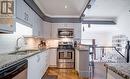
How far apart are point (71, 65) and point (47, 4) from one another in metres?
2.96

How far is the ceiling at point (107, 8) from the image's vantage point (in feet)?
24.5

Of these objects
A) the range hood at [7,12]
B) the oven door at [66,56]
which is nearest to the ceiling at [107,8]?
the oven door at [66,56]

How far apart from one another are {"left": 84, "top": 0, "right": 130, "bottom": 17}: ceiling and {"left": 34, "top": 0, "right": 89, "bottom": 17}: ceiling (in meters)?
0.61

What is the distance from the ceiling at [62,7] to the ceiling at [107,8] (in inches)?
24.2

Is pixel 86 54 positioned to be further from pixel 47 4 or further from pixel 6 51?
pixel 6 51

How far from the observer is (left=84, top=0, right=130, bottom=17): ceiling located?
7455 millimetres

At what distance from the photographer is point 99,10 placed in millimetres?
8422

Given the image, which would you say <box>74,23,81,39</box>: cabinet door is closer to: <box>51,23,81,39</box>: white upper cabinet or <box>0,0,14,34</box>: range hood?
<box>51,23,81,39</box>: white upper cabinet

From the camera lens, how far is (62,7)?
719cm

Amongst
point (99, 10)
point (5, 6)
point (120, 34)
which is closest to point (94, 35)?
point (120, 34)

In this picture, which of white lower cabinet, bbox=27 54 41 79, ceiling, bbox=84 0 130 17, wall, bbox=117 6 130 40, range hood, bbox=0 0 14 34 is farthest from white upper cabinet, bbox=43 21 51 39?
range hood, bbox=0 0 14 34

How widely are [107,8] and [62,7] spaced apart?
2.23m

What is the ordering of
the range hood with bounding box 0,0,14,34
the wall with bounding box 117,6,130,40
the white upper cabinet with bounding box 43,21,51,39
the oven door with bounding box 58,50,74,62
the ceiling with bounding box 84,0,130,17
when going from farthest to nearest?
the wall with bounding box 117,6,130,40
the white upper cabinet with bounding box 43,21,51,39
the oven door with bounding box 58,50,74,62
the ceiling with bounding box 84,0,130,17
the range hood with bounding box 0,0,14,34

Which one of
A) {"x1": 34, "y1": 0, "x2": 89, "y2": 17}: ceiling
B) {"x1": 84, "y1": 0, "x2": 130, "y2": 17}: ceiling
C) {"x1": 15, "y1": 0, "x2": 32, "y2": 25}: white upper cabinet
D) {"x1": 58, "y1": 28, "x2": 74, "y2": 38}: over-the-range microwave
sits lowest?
{"x1": 58, "y1": 28, "x2": 74, "y2": 38}: over-the-range microwave
